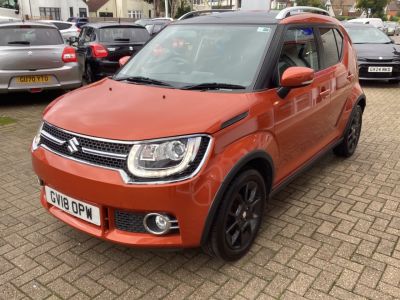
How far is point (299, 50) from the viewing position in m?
3.80

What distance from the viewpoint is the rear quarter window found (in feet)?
24.4

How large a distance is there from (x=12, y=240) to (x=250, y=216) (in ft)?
6.36

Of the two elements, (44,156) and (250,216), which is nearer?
(44,156)

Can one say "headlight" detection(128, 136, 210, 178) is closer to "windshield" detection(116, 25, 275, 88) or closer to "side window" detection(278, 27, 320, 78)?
"windshield" detection(116, 25, 275, 88)

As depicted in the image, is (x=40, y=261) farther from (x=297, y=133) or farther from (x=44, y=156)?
→ (x=297, y=133)

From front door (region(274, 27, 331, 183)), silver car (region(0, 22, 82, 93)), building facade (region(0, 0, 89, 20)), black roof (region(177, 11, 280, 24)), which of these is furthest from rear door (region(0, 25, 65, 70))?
building facade (region(0, 0, 89, 20))

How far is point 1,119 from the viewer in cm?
704

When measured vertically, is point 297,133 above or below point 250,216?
above

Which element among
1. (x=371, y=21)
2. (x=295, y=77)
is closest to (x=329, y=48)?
(x=295, y=77)

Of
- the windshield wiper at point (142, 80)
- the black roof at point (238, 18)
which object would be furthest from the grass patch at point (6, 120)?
the black roof at point (238, 18)

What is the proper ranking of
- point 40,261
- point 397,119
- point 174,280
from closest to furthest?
point 174,280
point 40,261
point 397,119

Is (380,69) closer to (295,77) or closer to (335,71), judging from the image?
(335,71)

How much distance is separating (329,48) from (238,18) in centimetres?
127

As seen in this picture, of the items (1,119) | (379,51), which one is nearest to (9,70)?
(1,119)
